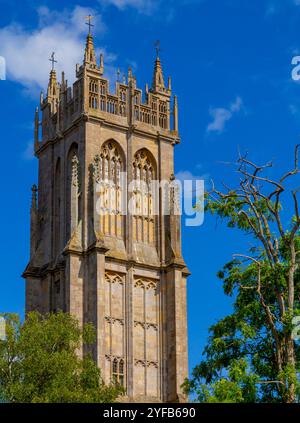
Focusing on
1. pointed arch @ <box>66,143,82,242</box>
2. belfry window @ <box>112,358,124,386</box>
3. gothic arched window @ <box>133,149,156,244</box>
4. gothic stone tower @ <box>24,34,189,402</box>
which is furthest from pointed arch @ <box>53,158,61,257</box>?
belfry window @ <box>112,358,124,386</box>

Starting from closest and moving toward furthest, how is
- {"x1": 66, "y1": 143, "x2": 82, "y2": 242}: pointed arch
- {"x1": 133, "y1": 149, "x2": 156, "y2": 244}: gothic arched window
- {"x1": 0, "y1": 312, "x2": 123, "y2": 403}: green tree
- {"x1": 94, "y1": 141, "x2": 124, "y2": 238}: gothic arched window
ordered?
{"x1": 0, "y1": 312, "x2": 123, "y2": 403}: green tree → {"x1": 66, "y1": 143, "x2": 82, "y2": 242}: pointed arch → {"x1": 94, "y1": 141, "x2": 124, "y2": 238}: gothic arched window → {"x1": 133, "y1": 149, "x2": 156, "y2": 244}: gothic arched window

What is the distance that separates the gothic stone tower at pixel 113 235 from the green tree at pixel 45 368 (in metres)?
16.8

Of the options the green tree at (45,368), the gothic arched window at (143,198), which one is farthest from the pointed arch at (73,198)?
the green tree at (45,368)

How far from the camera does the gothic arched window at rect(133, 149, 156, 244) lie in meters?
76.9

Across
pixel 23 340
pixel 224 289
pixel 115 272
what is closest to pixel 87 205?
pixel 115 272

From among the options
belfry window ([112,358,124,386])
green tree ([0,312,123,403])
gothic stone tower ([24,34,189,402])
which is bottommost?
green tree ([0,312,123,403])

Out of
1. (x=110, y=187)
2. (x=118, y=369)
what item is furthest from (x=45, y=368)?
(x=110, y=187)

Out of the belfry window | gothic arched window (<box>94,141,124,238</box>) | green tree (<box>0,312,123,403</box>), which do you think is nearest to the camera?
green tree (<box>0,312,123,403</box>)

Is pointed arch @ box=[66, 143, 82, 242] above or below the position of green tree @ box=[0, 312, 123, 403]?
above

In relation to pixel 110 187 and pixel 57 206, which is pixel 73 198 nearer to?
pixel 110 187

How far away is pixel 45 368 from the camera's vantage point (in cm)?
5050

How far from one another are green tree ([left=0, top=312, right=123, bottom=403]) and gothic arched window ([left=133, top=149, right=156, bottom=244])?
23.9 meters

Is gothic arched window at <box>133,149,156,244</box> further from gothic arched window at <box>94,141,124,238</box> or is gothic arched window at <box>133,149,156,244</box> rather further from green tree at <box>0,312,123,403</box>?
green tree at <box>0,312,123,403</box>

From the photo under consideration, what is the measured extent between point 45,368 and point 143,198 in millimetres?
28487
